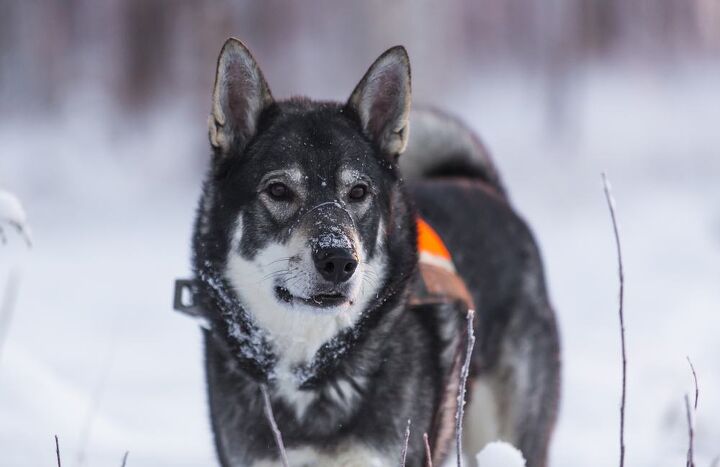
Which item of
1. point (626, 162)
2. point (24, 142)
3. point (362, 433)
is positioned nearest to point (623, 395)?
point (362, 433)

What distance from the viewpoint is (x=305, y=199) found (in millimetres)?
2674

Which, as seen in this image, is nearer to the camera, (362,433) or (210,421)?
(362,433)

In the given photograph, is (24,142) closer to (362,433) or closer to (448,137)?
(448,137)

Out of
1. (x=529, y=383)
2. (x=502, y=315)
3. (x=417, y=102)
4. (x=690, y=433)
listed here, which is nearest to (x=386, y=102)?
(x=502, y=315)

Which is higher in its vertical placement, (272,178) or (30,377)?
(272,178)

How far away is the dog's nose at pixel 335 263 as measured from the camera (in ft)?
8.03

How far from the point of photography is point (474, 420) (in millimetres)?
3453

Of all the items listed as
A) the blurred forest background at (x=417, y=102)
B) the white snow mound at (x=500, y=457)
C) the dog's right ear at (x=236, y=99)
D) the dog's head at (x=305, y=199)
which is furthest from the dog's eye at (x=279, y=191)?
the blurred forest background at (x=417, y=102)

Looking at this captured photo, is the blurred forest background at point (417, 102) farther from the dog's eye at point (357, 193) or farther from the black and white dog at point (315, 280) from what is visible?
the dog's eye at point (357, 193)

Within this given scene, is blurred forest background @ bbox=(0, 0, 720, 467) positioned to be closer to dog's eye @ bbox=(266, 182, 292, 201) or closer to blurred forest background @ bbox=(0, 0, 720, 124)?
blurred forest background @ bbox=(0, 0, 720, 124)

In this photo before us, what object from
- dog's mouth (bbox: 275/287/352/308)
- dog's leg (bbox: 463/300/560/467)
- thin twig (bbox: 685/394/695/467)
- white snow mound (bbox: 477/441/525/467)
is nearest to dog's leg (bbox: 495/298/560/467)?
dog's leg (bbox: 463/300/560/467)

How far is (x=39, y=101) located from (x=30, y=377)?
1206 cm

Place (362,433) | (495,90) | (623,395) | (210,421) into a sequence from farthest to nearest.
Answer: (495,90), (210,421), (362,433), (623,395)

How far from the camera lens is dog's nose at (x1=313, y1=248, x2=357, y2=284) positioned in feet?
8.03
